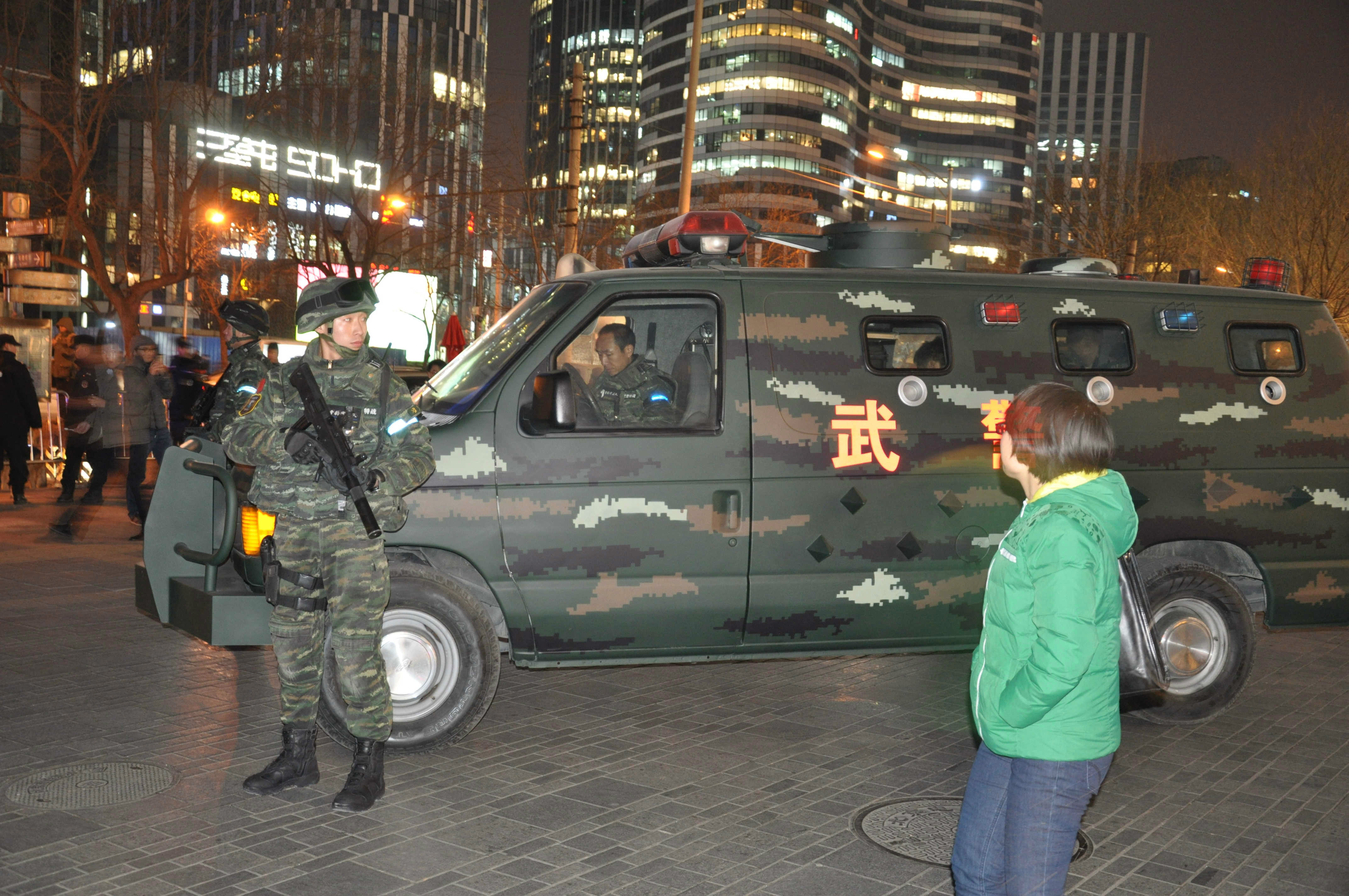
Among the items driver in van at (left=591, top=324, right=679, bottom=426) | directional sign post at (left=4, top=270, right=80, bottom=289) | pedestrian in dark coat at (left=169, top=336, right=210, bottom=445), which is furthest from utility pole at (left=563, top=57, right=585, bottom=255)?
driver in van at (left=591, top=324, right=679, bottom=426)

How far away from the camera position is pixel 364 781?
480 cm

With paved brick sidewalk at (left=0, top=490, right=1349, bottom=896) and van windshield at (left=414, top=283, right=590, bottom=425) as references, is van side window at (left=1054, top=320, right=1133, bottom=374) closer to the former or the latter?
paved brick sidewalk at (left=0, top=490, right=1349, bottom=896)

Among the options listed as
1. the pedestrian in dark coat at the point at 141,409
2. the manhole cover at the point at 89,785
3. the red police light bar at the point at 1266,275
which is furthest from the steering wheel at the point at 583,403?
the pedestrian in dark coat at the point at 141,409

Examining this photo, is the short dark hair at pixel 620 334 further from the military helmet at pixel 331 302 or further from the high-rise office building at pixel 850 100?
the high-rise office building at pixel 850 100

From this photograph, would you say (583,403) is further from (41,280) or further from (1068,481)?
(41,280)

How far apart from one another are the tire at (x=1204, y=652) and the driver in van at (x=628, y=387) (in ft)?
9.25

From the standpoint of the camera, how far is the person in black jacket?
13.4m

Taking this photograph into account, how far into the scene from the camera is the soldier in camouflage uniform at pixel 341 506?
4.66 meters

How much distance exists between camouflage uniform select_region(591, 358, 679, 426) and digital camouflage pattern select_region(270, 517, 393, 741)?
136cm

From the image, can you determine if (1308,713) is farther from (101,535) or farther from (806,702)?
(101,535)

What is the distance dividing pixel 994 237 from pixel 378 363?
5827 cm

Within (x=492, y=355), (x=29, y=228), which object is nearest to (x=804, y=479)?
(x=492, y=355)

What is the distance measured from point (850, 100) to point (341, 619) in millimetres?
168109

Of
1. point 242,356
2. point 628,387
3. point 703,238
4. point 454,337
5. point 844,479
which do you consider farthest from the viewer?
point 454,337
